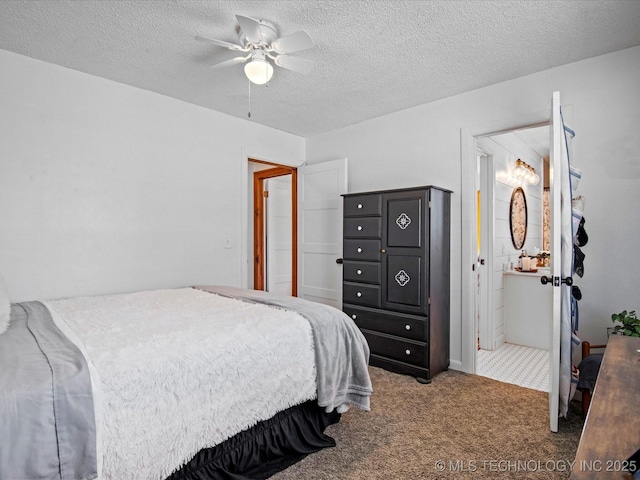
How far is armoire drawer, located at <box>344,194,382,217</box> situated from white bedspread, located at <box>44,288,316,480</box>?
5.21 ft

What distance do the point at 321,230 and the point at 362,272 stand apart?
1046mm

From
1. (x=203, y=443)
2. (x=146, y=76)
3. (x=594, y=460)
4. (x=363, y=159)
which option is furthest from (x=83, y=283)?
(x=594, y=460)

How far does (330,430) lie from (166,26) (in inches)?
106

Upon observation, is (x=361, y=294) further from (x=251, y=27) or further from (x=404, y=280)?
(x=251, y=27)

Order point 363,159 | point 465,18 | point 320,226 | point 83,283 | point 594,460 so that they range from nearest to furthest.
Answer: point 594,460, point 465,18, point 83,283, point 363,159, point 320,226

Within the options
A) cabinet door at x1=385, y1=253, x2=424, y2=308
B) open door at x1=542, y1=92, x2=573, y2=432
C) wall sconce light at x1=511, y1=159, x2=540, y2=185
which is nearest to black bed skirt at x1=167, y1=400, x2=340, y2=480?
cabinet door at x1=385, y1=253, x2=424, y2=308

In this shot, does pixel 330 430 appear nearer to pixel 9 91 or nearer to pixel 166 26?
pixel 166 26

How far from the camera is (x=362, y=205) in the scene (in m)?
3.42

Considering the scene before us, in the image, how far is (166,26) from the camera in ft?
7.13

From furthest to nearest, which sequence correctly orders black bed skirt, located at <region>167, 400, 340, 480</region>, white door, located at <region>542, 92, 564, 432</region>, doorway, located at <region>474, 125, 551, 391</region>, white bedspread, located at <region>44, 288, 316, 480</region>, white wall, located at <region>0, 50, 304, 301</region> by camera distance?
doorway, located at <region>474, 125, 551, 391</region> → white wall, located at <region>0, 50, 304, 301</region> → white door, located at <region>542, 92, 564, 432</region> → black bed skirt, located at <region>167, 400, 340, 480</region> → white bedspread, located at <region>44, 288, 316, 480</region>

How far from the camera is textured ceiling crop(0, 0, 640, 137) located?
1.99 metres

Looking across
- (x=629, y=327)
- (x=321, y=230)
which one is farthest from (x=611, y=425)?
(x=321, y=230)

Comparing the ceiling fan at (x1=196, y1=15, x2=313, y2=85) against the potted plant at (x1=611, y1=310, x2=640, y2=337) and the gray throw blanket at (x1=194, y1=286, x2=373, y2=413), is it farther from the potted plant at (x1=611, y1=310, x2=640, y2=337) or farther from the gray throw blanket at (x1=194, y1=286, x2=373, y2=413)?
the potted plant at (x1=611, y1=310, x2=640, y2=337)

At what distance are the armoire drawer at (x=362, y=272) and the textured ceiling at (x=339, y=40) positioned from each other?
157cm
